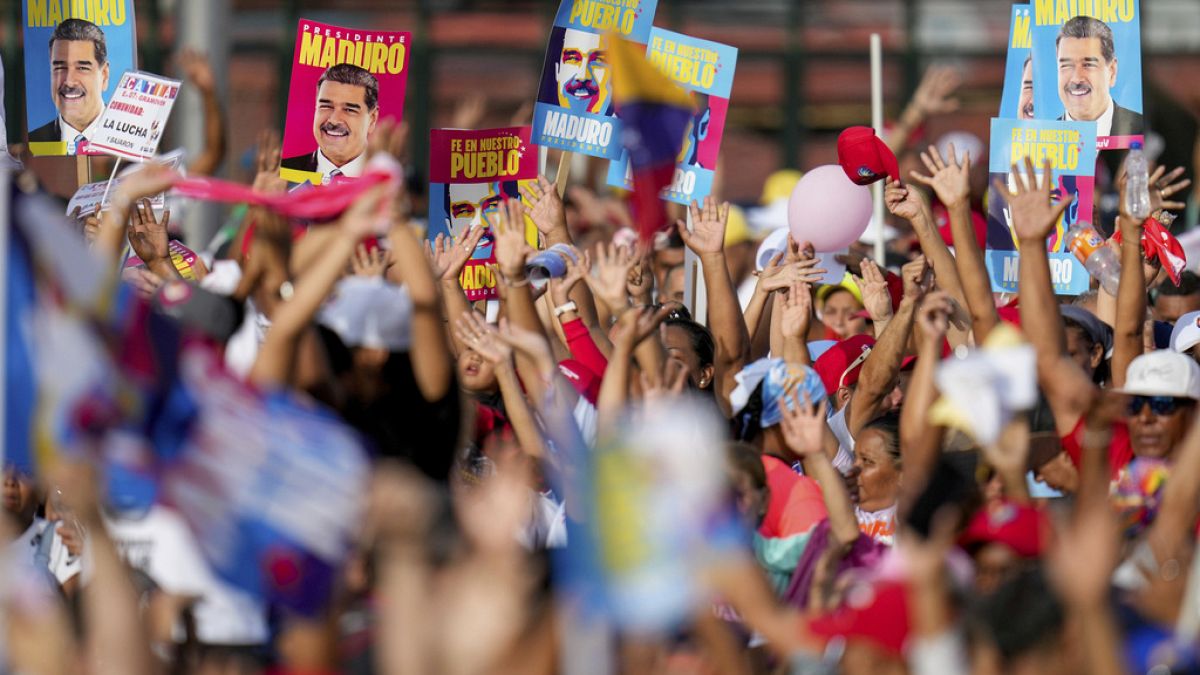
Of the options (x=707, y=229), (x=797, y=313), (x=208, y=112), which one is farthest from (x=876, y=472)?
(x=208, y=112)

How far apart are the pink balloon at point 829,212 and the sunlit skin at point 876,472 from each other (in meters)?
1.77

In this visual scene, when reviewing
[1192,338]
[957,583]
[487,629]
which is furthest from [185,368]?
[1192,338]

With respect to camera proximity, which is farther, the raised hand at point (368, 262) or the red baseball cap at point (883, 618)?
the raised hand at point (368, 262)

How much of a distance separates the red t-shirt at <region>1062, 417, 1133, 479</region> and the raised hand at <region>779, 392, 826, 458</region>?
66cm

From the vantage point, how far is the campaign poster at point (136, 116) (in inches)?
289

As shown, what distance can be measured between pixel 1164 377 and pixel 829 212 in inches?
87.5

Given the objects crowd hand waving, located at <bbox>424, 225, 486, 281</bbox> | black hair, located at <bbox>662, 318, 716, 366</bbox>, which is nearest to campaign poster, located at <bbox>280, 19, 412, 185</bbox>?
crowd hand waving, located at <bbox>424, 225, 486, 281</bbox>

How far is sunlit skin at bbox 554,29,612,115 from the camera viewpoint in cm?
772

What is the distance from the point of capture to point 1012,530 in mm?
4340

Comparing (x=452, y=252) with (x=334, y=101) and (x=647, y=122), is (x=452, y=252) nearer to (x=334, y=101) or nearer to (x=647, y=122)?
(x=334, y=101)

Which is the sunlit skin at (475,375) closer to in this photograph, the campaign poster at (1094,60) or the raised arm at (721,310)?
the raised arm at (721,310)

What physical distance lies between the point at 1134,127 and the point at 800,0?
38.0 ft

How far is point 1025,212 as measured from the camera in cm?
576

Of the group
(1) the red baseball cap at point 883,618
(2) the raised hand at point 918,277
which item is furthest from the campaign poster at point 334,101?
(1) the red baseball cap at point 883,618
